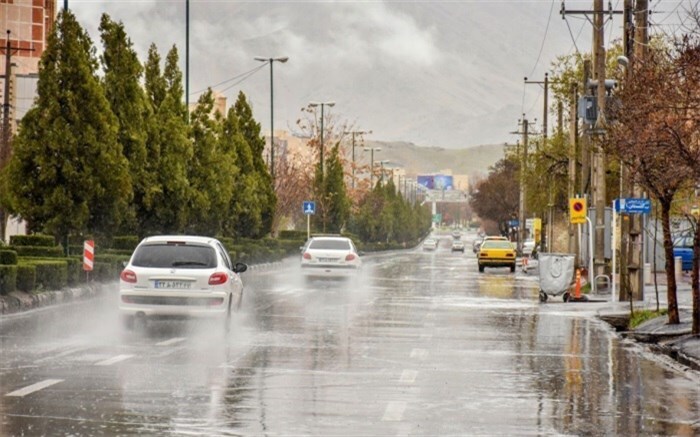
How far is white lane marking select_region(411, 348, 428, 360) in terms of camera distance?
2089 centimetres

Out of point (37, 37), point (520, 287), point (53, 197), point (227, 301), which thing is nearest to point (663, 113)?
point (227, 301)

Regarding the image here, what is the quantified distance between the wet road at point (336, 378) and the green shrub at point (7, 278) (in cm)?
125

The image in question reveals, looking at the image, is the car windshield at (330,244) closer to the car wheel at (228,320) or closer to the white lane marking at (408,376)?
the car wheel at (228,320)

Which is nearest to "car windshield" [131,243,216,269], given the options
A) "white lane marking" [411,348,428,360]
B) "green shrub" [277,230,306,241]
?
"white lane marking" [411,348,428,360]

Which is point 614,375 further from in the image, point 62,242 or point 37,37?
point 37,37

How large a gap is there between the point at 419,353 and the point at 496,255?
2121 inches

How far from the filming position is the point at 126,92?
160 ft

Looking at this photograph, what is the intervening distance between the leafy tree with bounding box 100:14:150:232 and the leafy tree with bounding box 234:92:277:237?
86.0 ft

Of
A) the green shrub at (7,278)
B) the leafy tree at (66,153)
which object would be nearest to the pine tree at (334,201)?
the leafy tree at (66,153)

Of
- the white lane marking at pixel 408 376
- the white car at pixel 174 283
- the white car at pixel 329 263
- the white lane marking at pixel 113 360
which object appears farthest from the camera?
the white car at pixel 329 263

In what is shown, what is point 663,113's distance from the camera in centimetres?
2214

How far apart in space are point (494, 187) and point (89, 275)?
11444cm

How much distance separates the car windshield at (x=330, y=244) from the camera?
52.7 m

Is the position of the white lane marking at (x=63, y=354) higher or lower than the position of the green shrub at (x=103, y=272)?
lower
